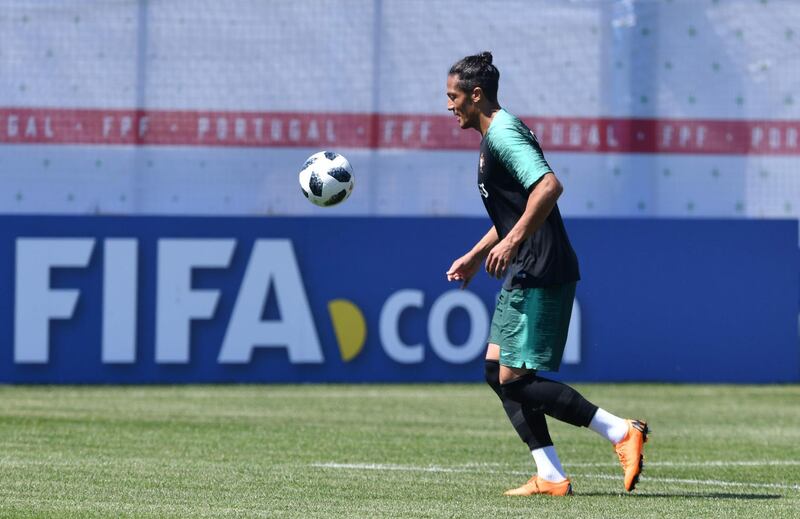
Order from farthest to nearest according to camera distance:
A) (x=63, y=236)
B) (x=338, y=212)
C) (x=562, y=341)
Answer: (x=338, y=212) < (x=63, y=236) < (x=562, y=341)

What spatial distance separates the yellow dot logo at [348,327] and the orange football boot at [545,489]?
8.44 m

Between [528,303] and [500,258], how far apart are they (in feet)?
1.69

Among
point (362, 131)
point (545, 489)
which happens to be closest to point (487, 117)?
point (545, 489)

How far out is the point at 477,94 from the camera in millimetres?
7828

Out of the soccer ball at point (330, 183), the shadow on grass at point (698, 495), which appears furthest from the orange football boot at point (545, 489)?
the soccer ball at point (330, 183)

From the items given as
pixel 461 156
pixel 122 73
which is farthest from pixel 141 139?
pixel 461 156

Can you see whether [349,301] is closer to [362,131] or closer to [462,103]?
[362,131]

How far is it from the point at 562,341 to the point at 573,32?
9958 millimetres

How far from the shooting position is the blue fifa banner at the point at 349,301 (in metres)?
15.7

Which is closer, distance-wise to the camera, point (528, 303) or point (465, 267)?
point (528, 303)

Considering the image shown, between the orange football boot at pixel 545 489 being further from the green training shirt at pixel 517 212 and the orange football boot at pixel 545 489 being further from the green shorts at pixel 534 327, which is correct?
the green training shirt at pixel 517 212

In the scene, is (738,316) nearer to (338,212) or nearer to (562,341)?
(338,212)

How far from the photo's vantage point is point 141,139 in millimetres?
16719

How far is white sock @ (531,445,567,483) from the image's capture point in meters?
7.88
